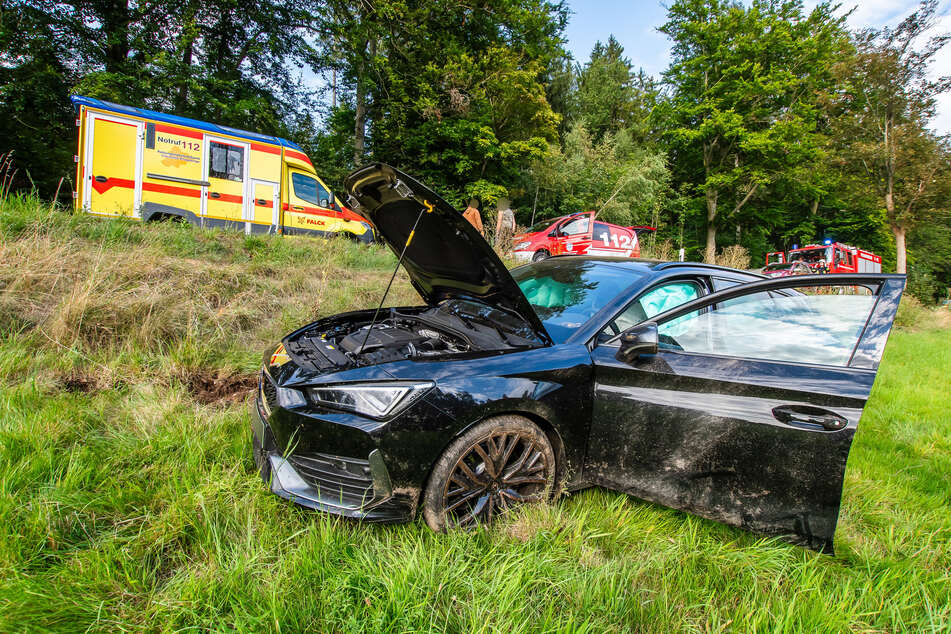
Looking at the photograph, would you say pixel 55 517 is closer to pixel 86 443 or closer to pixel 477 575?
pixel 86 443

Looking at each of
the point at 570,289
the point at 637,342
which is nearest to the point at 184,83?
the point at 570,289

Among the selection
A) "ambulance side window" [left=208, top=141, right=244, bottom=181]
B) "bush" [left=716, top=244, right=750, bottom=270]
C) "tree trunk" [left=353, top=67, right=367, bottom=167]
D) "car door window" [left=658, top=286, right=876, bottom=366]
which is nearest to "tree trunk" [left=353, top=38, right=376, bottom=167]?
"tree trunk" [left=353, top=67, right=367, bottom=167]

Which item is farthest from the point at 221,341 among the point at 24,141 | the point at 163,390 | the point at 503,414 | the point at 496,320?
the point at 24,141

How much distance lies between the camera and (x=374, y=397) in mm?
1641

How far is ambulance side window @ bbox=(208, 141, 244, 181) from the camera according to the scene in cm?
754

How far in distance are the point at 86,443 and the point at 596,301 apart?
271 cm

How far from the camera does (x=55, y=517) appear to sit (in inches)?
60.6

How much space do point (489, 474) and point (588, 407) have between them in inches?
21.5

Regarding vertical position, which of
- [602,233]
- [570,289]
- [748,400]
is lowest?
[748,400]

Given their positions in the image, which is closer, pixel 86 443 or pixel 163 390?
pixel 86 443

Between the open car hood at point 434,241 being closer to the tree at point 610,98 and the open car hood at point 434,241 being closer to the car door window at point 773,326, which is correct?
the car door window at point 773,326

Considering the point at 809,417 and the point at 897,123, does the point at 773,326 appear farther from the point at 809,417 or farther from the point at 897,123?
the point at 897,123

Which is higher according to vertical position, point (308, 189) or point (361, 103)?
point (361, 103)

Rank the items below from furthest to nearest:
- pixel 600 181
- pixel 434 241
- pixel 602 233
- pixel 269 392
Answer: pixel 600 181 → pixel 602 233 → pixel 434 241 → pixel 269 392
